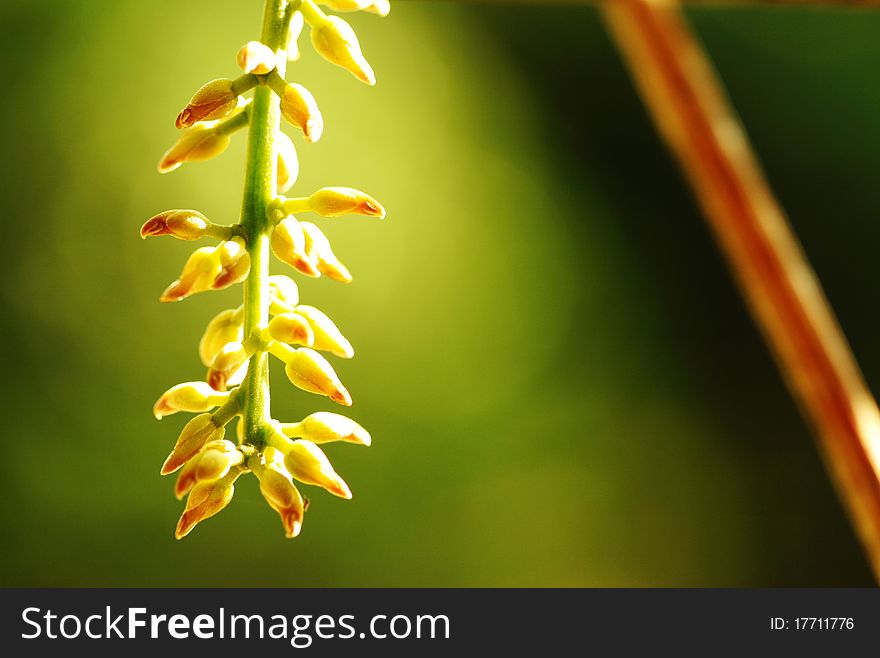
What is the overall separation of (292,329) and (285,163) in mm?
66

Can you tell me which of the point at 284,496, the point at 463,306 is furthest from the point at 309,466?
the point at 463,306

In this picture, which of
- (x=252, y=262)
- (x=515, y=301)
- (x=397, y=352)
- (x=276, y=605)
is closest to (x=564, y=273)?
(x=515, y=301)

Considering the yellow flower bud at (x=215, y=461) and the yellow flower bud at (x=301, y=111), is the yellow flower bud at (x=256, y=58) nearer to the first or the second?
the yellow flower bud at (x=301, y=111)

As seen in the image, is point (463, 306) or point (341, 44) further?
point (463, 306)

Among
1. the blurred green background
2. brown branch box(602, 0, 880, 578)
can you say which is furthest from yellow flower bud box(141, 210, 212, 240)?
the blurred green background

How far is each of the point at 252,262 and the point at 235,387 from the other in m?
0.04

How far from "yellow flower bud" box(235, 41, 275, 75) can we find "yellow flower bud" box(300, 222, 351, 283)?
50mm

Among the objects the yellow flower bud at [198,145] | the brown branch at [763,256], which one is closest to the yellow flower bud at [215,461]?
the yellow flower bud at [198,145]

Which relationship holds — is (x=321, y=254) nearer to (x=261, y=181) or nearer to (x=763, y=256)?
Result: (x=261, y=181)

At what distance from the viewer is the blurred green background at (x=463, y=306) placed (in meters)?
2.16

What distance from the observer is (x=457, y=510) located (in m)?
2.47

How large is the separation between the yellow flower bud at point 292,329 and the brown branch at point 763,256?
375mm

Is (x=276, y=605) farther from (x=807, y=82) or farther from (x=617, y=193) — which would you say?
(x=807, y=82)

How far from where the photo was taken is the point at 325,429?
12.9 inches
